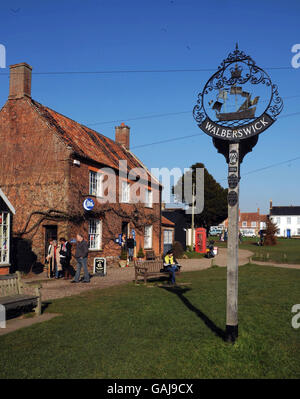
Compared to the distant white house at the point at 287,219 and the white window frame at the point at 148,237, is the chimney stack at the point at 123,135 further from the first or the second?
the distant white house at the point at 287,219

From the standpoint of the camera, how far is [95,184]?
2200 centimetres

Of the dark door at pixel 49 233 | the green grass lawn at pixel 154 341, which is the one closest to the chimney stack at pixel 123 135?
the dark door at pixel 49 233

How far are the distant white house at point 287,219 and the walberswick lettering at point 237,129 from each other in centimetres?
9965

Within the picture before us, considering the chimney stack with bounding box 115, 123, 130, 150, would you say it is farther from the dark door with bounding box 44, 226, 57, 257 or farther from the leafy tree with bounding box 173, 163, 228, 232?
the leafy tree with bounding box 173, 163, 228, 232

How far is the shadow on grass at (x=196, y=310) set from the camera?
7.43 m

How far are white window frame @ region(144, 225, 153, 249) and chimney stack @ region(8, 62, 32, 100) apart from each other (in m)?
13.1

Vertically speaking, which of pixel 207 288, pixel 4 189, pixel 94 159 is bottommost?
pixel 207 288

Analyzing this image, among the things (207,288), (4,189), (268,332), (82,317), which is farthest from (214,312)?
(4,189)

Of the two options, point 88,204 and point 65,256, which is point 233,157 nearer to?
point 65,256

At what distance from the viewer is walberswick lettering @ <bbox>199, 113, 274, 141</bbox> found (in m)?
6.68

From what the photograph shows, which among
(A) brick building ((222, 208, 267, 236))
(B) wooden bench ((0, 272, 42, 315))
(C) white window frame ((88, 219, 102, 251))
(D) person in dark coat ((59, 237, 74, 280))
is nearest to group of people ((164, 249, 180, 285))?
(D) person in dark coat ((59, 237, 74, 280))

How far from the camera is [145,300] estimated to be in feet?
36.1
